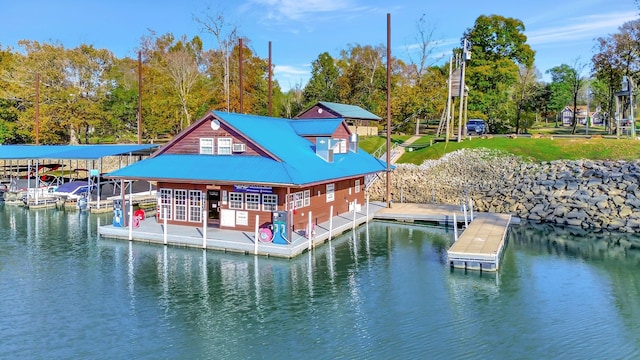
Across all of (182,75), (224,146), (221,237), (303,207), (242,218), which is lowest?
(221,237)

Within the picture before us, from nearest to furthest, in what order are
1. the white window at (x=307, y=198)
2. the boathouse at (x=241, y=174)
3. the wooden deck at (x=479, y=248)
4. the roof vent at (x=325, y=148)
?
the wooden deck at (x=479, y=248) < the boathouse at (x=241, y=174) < the white window at (x=307, y=198) < the roof vent at (x=325, y=148)

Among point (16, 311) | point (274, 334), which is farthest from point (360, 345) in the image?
point (16, 311)

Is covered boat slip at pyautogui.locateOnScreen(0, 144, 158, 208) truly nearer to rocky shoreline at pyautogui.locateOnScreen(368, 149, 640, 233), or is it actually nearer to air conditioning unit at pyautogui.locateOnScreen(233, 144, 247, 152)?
air conditioning unit at pyautogui.locateOnScreen(233, 144, 247, 152)

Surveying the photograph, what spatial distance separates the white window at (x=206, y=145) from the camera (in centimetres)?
2573

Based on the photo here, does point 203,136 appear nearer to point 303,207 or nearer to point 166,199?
point 166,199

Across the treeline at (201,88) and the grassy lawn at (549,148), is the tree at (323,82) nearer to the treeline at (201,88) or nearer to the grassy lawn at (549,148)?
the treeline at (201,88)

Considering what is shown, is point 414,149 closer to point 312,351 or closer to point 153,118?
point 153,118

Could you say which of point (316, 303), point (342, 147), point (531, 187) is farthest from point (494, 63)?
point (316, 303)

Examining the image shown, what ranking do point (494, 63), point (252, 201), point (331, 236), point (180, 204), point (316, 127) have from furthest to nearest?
point (494, 63) → point (316, 127) → point (180, 204) → point (331, 236) → point (252, 201)

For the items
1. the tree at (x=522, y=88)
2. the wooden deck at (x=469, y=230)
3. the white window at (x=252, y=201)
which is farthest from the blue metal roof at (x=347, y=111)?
the tree at (x=522, y=88)

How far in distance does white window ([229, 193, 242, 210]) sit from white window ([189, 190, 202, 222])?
1843mm

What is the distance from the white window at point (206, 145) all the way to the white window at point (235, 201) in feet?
10.2

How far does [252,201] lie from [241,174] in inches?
71.4

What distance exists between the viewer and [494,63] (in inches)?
2355
